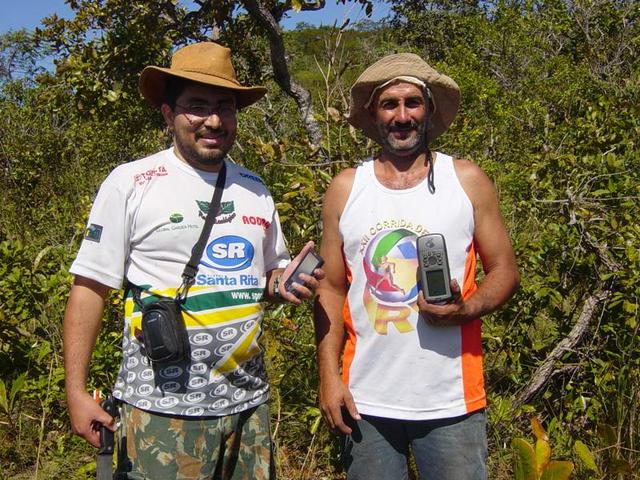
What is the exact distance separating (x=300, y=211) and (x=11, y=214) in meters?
4.66

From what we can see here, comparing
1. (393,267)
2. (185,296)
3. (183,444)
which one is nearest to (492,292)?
(393,267)

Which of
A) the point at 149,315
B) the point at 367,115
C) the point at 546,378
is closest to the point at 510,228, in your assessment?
the point at 546,378

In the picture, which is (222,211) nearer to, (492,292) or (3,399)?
(492,292)

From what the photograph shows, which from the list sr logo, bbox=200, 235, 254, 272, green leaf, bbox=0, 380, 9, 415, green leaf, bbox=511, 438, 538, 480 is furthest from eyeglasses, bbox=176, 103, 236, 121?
green leaf, bbox=0, 380, 9, 415

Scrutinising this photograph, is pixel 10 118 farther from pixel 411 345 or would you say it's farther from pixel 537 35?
pixel 411 345

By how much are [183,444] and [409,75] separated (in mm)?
1315

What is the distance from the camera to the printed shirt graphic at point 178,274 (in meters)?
2.00

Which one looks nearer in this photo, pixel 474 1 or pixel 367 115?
pixel 367 115

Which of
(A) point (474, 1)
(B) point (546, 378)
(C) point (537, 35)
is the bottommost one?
(B) point (546, 378)

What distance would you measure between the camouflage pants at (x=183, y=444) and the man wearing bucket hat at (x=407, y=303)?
0.94 feet

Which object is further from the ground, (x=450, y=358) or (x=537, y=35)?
(x=537, y=35)

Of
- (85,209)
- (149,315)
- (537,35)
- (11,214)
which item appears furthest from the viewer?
(537,35)

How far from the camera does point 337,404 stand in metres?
2.08

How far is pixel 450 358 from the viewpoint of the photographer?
2.02 metres
